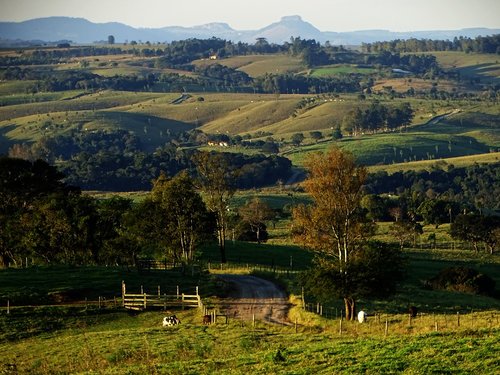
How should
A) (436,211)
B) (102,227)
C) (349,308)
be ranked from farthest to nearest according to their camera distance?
1. (436,211)
2. (102,227)
3. (349,308)

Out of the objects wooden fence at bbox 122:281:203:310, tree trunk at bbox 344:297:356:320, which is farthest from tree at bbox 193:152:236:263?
tree trunk at bbox 344:297:356:320

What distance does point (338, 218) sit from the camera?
48062 mm

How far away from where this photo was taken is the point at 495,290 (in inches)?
2857

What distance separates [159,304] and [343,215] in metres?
15.0

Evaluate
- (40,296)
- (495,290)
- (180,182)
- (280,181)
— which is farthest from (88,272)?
(280,181)

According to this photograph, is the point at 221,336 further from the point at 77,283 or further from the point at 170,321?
the point at 77,283

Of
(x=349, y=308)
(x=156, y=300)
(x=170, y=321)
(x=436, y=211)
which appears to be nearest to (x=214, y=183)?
(x=156, y=300)

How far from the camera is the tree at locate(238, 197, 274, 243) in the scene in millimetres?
113812

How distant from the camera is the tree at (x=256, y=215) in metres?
114

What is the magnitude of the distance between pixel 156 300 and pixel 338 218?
1459 centimetres

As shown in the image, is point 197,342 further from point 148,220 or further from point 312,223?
point 148,220

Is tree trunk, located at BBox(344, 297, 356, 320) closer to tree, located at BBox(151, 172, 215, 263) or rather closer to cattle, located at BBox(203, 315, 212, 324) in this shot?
cattle, located at BBox(203, 315, 212, 324)

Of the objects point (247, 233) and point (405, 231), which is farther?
point (247, 233)

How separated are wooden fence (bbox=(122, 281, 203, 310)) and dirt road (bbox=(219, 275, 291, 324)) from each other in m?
2.04
